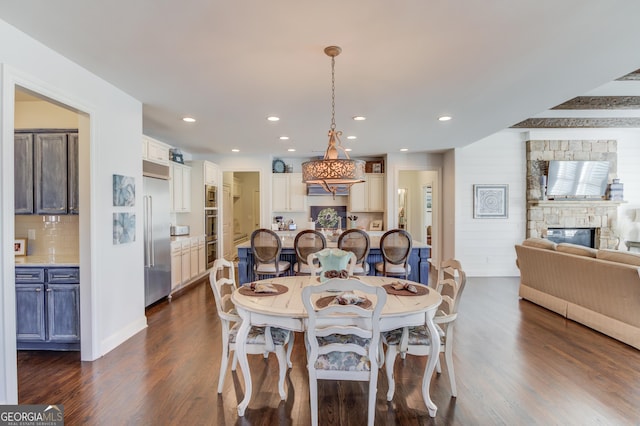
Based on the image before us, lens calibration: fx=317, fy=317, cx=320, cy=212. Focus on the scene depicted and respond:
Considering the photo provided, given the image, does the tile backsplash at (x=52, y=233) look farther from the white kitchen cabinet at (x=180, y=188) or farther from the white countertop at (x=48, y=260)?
the white kitchen cabinet at (x=180, y=188)

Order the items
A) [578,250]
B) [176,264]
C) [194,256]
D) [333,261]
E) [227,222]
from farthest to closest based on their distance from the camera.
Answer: [227,222]
[194,256]
[176,264]
[578,250]
[333,261]

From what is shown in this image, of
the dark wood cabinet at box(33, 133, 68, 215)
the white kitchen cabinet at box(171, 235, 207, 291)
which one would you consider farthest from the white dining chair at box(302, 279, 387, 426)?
the white kitchen cabinet at box(171, 235, 207, 291)

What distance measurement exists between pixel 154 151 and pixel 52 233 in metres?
1.54

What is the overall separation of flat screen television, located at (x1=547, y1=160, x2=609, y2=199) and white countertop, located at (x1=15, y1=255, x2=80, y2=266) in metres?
7.73

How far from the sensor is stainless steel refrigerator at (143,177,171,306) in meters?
4.17

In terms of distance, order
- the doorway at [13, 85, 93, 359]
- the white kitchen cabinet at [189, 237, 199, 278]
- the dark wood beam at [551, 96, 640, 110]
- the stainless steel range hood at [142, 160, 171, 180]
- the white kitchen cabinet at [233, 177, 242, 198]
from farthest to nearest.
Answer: the white kitchen cabinet at [233, 177, 242, 198] → the white kitchen cabinet at [189, 237, 199, 278] → the dark wood beam at [551, 96, 640, 110] → the stainless steel range hood at [142, 160, 171, 180] → the doorway at [13, 85, 93, 359]

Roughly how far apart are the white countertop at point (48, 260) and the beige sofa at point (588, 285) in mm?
5385

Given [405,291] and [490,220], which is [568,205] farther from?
[405,291]

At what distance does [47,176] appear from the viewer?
3.16m

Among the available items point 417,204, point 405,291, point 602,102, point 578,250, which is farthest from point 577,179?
point 405,291

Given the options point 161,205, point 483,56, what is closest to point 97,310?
point 161,205

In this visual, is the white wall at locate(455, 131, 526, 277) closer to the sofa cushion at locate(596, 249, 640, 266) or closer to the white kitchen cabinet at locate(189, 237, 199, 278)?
the sofa cushion at locate(596, 249, 640, 266)

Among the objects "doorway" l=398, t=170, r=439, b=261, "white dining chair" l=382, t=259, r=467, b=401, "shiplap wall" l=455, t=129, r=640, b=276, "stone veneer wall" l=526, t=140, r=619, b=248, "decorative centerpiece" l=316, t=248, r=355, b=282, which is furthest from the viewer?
"doorway" l=398, t=170, r=439, b=261

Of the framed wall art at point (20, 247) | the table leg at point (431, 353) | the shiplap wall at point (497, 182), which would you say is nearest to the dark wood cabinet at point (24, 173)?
the framed wall art at point (20, 247)
